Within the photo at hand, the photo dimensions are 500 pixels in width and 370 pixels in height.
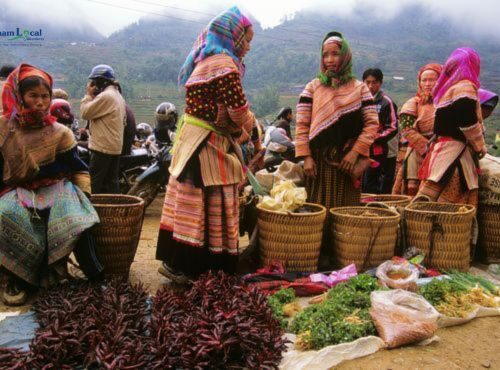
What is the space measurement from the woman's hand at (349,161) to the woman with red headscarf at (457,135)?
95cm

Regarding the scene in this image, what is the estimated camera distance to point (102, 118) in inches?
225

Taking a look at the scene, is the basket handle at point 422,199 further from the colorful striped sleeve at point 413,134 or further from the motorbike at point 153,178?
the motorbike at point 153,178

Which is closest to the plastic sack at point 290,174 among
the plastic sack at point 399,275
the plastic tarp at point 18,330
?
the plastic sack at point 399,275

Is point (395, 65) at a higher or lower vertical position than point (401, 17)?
lower

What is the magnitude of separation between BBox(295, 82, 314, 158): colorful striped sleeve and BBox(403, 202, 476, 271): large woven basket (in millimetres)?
1092

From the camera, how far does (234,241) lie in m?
3.62

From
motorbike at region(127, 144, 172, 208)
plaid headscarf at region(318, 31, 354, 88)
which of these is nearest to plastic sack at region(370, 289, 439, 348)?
plaid headscarf at region(318, 31, 354, 88)

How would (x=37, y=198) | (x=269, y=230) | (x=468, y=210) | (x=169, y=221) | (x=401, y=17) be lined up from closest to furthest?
(x=37, y=198) < (x=169, y=221) < (x=269, y=230) < (x=468, y=210) < (x=401, y=17)

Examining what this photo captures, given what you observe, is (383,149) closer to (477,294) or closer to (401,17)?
(477,294)

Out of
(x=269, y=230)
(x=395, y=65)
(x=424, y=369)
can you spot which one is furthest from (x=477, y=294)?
(x=395, y=65)

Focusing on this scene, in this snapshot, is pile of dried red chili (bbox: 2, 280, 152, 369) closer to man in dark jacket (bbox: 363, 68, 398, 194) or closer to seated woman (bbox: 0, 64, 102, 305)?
seated woman (bbox: 0, 64, 102, 305)

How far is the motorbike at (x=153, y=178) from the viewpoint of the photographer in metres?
6.48

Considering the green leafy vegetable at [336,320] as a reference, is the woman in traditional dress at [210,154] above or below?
above

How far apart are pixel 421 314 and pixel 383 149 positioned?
12.9 ft
